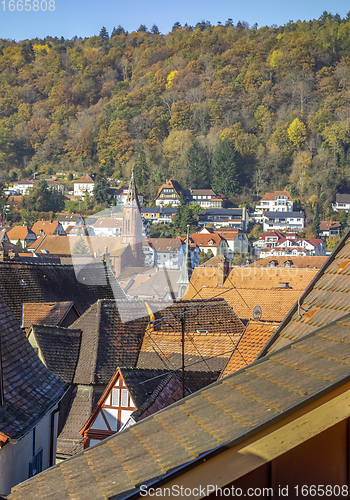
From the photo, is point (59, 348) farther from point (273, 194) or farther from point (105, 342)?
point (273, 194)

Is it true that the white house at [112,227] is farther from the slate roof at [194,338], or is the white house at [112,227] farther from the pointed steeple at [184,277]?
the slate roof at [194,338]

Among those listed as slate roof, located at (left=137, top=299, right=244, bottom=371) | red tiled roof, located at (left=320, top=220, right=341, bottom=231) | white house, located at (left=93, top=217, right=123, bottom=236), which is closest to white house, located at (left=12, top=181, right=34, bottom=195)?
red tiled roof, located at (left=320, top=220, right=341, bottom=231)

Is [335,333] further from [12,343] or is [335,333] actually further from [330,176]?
[330,176]

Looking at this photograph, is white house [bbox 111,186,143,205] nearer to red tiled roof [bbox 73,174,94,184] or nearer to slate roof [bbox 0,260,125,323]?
slate roof [bbox 0,260,125,323]

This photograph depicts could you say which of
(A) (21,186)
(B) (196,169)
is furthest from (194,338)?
(A) (21,186)

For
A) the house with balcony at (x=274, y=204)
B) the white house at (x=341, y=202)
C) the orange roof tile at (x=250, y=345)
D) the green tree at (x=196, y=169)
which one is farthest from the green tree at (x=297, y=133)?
the orange roof tile at (x=250, y=345)
